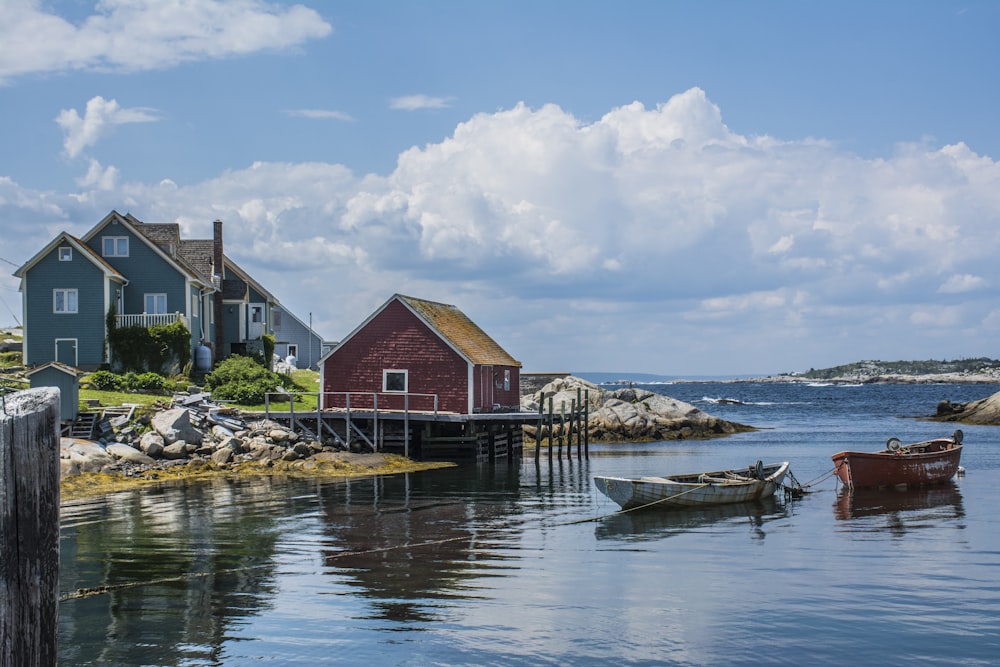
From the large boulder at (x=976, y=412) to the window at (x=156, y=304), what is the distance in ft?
198

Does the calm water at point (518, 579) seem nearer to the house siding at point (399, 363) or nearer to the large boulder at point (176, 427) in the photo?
the large boulder at point (176, 427)

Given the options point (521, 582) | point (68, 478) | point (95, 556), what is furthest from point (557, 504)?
point (68, 478)

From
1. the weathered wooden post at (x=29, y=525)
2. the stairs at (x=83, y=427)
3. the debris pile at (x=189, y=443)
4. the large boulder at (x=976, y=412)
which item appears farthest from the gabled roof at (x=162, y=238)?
the large boulder at (x=976, y=412)

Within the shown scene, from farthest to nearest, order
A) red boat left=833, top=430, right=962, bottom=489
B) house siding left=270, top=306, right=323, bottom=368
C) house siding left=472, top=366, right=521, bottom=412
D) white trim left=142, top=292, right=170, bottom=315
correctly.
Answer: house siding left=270, top=306, right=323, bottom=368 < white trim left=142, top=292, right=170, bottom=315 < house siding left=472, top=366, right=521, bottom=412 < red boat left=833, top=430, right=962, bottom=489

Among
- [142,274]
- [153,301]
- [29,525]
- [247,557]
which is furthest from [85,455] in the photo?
[29,525]

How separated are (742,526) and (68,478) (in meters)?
22.8

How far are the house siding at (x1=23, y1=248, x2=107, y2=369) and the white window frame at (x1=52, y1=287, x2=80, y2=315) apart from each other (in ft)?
0.32

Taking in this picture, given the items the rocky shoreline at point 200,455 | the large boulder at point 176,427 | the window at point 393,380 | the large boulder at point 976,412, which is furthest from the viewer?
the large boulder at point 976,412

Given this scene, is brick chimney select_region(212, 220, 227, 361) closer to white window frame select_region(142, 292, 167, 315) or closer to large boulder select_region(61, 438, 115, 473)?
white window frame select_region(142, 292, 167, 315)

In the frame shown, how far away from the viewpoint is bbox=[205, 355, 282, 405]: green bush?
161ft

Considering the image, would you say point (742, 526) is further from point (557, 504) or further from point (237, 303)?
point (237, 303)

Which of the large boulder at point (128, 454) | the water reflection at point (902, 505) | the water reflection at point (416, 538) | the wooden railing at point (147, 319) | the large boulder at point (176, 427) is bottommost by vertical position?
the water reflection at point (902, 505)

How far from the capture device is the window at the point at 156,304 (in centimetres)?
5362

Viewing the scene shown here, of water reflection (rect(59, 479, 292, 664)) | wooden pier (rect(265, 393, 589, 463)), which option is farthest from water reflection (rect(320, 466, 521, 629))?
wooden pier (rect(265, 393, 589, 463))
